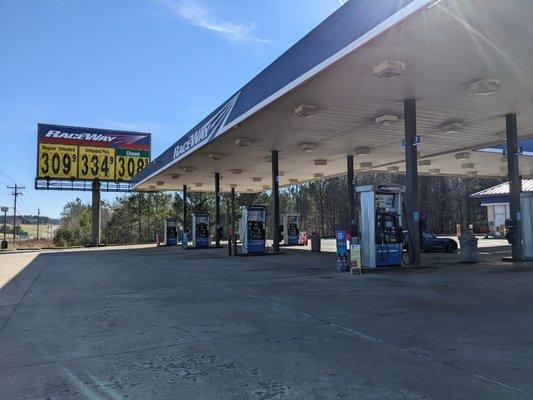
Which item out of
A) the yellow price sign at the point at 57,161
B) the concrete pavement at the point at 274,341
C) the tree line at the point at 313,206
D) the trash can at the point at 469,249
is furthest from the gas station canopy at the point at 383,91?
the tree line at the point at 313,206

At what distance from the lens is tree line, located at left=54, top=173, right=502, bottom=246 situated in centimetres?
5072

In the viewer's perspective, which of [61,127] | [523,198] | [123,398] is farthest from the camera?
[61,127]

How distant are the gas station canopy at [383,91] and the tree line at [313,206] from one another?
2398cm

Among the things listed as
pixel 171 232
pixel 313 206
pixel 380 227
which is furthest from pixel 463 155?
pixel 313 206

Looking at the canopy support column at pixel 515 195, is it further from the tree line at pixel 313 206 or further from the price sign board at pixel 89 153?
the tree line at pixel 313 206

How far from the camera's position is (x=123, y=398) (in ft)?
14.2

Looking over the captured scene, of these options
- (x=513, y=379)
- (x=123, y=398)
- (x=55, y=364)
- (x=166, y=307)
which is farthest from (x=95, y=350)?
(x=513, y=379)

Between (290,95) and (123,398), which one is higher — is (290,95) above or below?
above

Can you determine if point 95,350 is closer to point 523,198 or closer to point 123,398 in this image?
point 123,398

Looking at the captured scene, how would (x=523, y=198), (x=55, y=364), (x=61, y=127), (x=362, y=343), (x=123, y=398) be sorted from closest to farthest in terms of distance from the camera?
1. (x=123, y=398)
2. (x=55, y=364)
3. (x=362, y=343)
4. (x=523, y=198)
5. (x=61, y=127)

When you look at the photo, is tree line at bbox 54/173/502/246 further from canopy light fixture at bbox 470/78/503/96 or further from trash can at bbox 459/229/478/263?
canopy light fixture at bbox 470/78/503/96

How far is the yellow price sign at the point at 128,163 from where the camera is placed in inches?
1597

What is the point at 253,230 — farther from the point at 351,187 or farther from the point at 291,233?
the point at 291,233

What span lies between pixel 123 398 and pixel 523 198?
16.3 m
